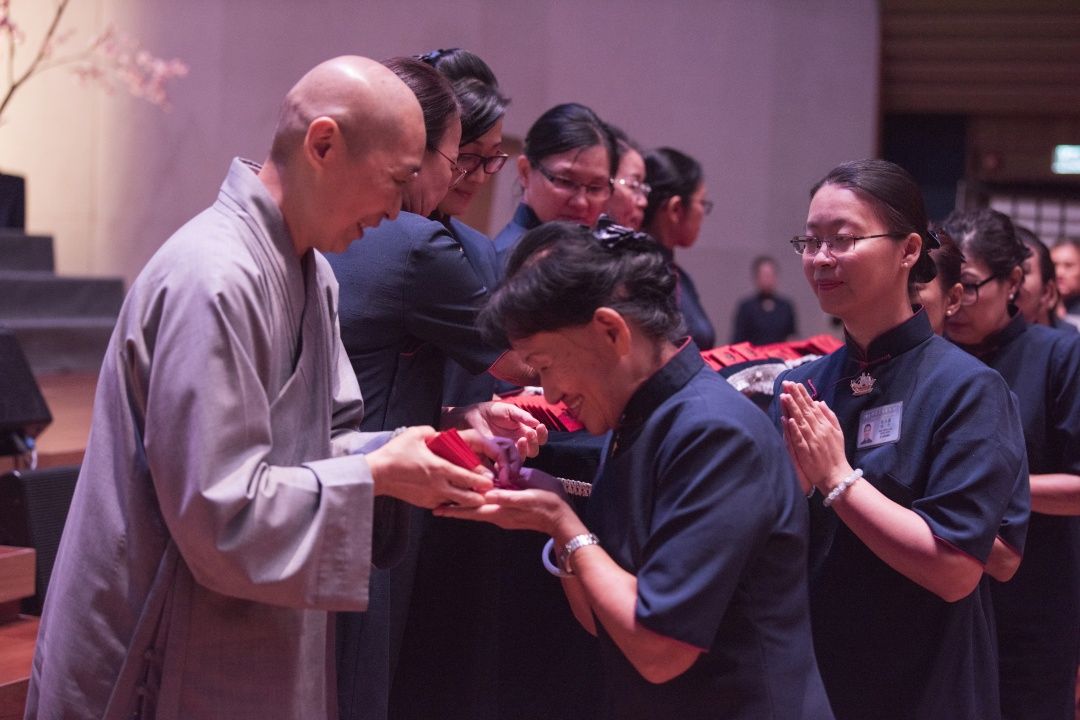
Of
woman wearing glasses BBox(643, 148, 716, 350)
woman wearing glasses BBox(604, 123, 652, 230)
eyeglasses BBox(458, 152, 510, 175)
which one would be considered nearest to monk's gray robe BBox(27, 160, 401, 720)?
eyeglasses BBox(458, 152, 510, 175)

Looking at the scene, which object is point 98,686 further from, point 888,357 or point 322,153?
point 888,357

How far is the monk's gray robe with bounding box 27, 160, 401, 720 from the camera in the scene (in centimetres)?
134

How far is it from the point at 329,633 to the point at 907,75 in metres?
9.76

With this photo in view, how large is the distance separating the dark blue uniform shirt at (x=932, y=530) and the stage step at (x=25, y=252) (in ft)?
19.6

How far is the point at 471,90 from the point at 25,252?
17.7 feet

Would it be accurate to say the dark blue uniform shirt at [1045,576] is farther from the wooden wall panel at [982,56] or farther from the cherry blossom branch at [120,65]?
the wooden wall panel at [982,56]

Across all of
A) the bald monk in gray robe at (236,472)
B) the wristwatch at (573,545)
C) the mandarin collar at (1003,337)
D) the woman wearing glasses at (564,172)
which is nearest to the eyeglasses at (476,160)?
the woman wearing glasses at (564,172)

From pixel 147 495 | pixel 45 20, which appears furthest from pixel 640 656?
pixel 45 20

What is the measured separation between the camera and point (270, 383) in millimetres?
1472

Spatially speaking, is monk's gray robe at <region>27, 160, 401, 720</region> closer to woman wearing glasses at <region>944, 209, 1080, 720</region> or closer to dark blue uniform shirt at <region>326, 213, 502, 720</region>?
dark blue uniform shirt at <region>326, 213, 502, 720</region>

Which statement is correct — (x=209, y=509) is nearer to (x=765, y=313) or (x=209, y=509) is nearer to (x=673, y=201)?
(x=673, y=201)

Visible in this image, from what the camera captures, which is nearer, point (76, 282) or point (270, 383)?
point (270, 383)

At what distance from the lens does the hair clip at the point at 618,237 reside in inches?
58.7

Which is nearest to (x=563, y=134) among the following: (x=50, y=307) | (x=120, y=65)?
(x=50, y=307)
